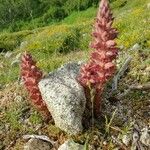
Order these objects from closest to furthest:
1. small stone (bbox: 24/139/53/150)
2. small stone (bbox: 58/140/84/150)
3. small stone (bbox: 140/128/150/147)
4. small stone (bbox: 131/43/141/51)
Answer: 1. small stone (bbox: 58/140/84/150)
2. small stone (bbox: 140/128/150/147)
3. small stone (bbox: 24/139/53/150)
4. small stone (bbox: 131/43/141/51)

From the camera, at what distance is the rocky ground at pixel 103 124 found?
7074mm

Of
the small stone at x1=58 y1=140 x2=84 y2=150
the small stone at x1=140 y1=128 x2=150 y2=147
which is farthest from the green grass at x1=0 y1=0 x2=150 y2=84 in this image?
the small stone at x1=58 y1=140 x2=84 y2=150

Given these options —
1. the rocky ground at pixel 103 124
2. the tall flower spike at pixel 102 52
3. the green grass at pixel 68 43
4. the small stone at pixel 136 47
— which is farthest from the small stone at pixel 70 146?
the small stone at pixel 136 47

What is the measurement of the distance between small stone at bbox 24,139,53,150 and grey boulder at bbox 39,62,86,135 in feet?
1.09

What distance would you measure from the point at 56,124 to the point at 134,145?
117cm

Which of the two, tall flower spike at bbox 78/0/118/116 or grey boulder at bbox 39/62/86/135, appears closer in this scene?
tall flower spike at bbox 78/0/118/116

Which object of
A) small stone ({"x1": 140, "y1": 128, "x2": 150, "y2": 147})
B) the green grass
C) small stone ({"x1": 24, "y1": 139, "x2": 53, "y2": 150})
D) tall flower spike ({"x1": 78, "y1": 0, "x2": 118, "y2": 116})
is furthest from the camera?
the green grass

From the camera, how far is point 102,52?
6609mm

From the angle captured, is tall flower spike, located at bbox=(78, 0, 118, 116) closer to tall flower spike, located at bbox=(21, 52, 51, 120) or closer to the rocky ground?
the rocky ground

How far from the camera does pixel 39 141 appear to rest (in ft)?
24.0

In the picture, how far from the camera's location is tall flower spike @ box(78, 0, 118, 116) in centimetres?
648

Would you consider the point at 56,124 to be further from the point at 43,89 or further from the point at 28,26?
the point at 28,26

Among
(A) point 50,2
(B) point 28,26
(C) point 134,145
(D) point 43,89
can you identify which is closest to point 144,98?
(C) point 134,145

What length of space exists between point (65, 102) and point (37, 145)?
0.79 metres
